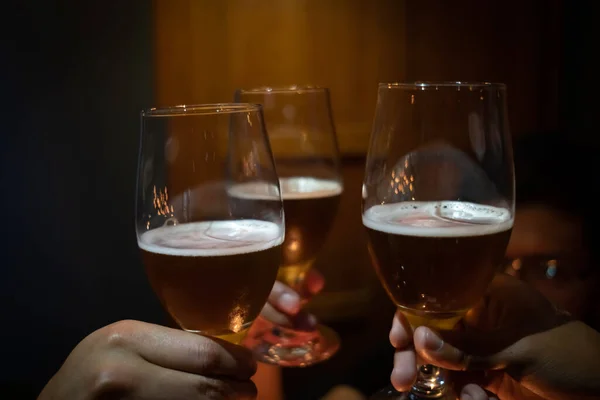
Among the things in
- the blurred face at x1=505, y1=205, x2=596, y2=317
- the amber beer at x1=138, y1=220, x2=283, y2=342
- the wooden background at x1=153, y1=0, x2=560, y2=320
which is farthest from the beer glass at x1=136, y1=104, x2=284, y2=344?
the wooden background at x1=153, y1=0, x2=560, y2=320

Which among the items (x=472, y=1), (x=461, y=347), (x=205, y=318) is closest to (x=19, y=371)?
(x=205, y=318)

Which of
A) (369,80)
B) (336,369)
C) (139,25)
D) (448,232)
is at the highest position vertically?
(139,25)

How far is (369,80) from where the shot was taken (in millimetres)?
2135

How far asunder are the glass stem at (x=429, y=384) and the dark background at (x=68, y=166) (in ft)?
4.23

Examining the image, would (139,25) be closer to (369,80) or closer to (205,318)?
(369,80)

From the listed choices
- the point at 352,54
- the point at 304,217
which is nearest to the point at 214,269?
the point at 304,217

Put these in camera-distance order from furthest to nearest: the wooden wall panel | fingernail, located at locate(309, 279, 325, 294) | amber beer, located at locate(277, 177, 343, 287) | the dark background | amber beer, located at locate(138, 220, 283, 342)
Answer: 1. the wooden wall panel
2. the dark background
3. fingernail, located at locate(309, 279, 325, 294)
4. amber beer, located at locate(277, 177, 343, 287)
5. amber beer, located at locate(138, 220, 283, 342)

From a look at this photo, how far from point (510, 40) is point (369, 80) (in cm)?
56

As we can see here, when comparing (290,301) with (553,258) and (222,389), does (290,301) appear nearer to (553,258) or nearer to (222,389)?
(222,389)

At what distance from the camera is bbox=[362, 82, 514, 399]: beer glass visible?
0.66 metres

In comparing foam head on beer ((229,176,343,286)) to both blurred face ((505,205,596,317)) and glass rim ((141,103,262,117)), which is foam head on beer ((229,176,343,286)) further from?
blurred face ((505,205,596,317))

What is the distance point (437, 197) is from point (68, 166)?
4.91 ft

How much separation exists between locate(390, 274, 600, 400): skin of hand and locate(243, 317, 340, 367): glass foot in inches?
7.9

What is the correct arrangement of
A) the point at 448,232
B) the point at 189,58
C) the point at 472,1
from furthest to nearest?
the point at 472,1
the point at 189,58
the point at 448,232
